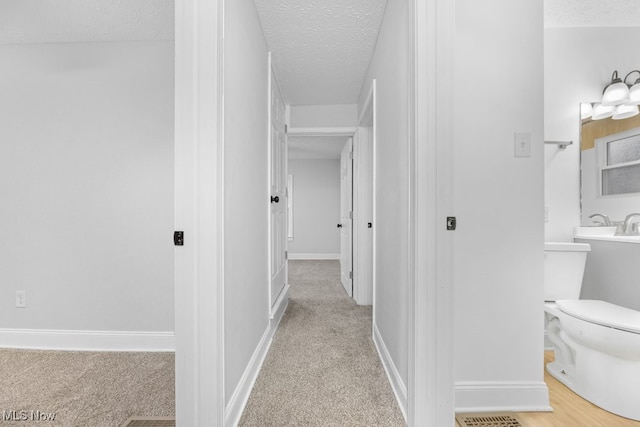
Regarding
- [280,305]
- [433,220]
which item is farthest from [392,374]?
[280,305]

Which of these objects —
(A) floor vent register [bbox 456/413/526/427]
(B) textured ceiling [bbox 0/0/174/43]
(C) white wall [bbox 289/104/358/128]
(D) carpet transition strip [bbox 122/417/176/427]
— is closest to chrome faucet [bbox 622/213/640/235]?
(A) floor vent register [bbox 456/413/526/427]

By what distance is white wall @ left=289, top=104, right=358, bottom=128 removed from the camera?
3.36 m

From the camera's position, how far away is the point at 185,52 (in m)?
1.05

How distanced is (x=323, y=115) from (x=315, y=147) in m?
2.23

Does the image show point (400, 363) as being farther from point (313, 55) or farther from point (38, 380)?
point (313, 55)

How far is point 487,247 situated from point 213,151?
1334 mm

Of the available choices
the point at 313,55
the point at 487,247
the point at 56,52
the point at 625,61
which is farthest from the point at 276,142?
the point at 625,61

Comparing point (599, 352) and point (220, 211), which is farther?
point (599, 352)

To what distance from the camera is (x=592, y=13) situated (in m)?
2.02

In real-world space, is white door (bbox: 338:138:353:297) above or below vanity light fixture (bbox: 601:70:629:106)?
below

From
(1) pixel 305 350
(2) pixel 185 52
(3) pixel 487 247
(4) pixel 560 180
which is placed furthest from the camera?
(4) pixel 560 180

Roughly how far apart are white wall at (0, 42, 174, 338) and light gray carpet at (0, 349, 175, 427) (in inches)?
8.6

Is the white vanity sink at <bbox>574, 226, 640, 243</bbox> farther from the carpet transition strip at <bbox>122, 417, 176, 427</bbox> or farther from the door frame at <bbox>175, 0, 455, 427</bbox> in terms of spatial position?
the carpet transition strip at <bbox>122, 417, 176, 427</bbox>

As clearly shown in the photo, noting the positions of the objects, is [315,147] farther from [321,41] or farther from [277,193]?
[321,41]
